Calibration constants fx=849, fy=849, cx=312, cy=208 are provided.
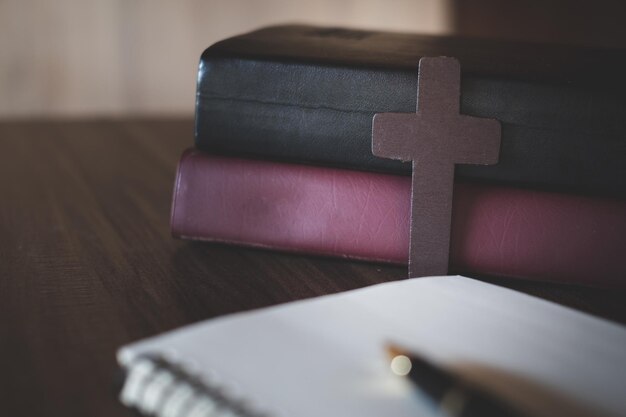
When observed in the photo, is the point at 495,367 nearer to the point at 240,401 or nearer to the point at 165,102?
the point at 240,401

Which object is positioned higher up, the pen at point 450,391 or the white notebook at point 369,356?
the pen at point 450,391

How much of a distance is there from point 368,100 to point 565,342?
0.26 m

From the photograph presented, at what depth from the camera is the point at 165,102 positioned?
1566 mm

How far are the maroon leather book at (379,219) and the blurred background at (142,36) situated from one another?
786 millimetres

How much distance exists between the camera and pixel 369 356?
0.49 metres

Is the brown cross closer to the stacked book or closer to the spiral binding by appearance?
the stacked book

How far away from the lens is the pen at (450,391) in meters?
0.40

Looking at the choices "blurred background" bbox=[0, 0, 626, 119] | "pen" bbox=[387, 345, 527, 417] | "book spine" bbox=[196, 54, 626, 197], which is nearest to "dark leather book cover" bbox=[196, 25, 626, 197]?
"book spine" bbox=[196, 54, 626, 197]

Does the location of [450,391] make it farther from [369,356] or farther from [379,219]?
[379,219]

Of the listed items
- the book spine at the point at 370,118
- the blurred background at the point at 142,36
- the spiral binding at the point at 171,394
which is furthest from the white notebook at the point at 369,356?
the blurred background at the point at 142,36

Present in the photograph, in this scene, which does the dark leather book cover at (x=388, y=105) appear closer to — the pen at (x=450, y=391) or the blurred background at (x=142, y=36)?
the pen at (x=450, y=391)

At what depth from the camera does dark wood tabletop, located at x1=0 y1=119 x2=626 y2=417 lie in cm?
51

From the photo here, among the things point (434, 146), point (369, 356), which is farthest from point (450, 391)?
point (434, 146)

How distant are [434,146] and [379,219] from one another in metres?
0.08
